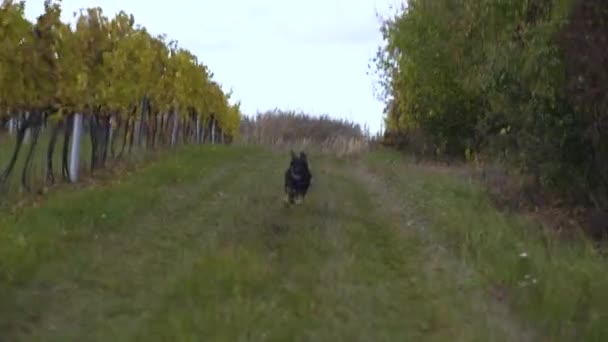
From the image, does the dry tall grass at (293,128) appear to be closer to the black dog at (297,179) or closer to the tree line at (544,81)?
the tree line at (544,81)

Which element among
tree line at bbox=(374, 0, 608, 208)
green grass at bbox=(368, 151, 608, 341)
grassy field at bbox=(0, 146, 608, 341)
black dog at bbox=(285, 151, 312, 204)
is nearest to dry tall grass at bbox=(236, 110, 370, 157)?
tree line at bbox=(374, 0, 608, 208)

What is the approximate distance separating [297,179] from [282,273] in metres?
6.25

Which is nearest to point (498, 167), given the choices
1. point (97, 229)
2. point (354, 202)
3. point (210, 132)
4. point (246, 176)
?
point (246, 176)

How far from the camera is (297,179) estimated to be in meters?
16.7

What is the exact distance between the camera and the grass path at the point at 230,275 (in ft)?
26.7

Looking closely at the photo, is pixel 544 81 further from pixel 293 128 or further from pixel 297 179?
pixel 293 128

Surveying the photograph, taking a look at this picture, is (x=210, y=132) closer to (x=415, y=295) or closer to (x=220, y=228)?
(x=220, y=228)

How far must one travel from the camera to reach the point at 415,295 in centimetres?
975

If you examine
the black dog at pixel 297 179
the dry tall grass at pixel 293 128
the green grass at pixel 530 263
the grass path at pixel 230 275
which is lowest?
the grass path at pixel 230 275

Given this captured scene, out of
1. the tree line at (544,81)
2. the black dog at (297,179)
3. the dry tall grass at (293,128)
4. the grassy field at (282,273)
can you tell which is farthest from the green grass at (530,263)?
the dry tall grass at (293,128)

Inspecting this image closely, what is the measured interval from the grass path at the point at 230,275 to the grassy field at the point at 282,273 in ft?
0.08

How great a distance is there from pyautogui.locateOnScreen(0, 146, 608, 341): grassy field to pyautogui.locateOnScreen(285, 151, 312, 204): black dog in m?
0.25

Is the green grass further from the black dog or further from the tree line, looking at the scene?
the black dog

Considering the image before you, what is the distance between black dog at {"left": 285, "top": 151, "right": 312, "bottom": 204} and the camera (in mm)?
16734
